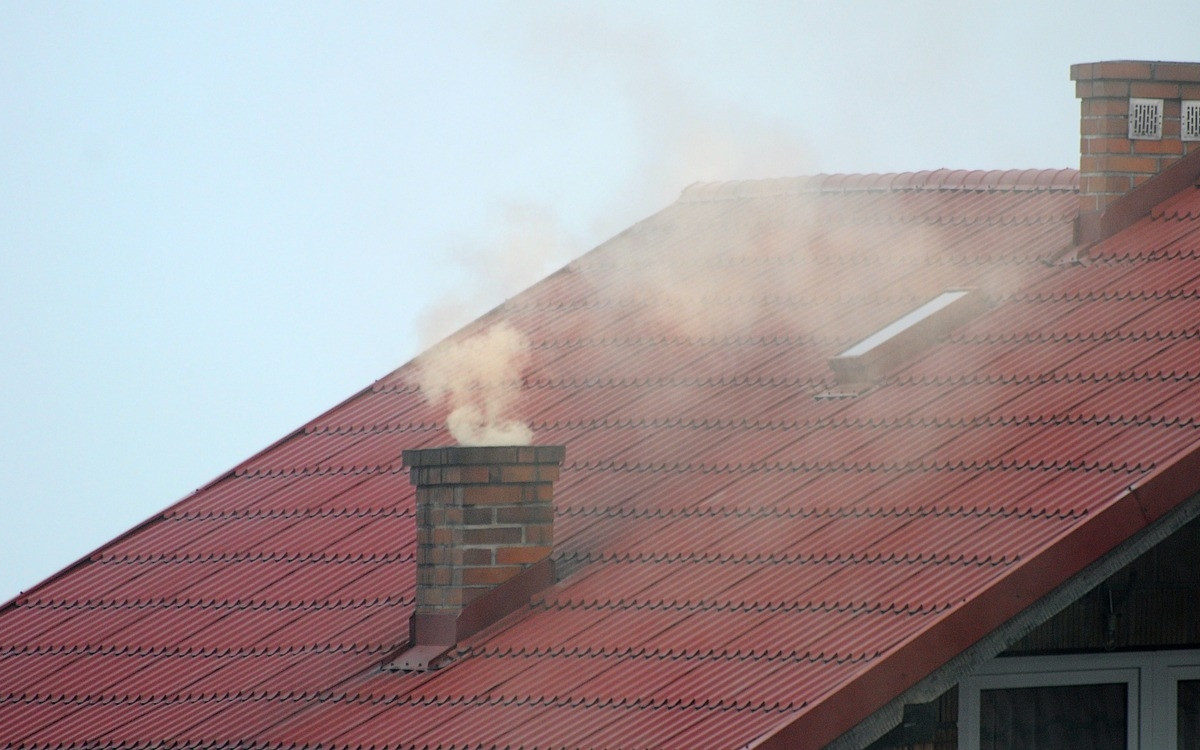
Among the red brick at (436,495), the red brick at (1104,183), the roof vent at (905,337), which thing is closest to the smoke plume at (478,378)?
the red brick at (436,495)

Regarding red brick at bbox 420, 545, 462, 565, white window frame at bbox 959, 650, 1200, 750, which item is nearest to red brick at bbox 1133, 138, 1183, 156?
white window frame at bbox 959, 650, 1200, 750

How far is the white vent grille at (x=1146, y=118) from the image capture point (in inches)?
449

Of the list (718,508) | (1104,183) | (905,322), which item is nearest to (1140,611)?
(718,508)

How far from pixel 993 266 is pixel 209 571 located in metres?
4.79

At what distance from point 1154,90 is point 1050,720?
4.35 meters

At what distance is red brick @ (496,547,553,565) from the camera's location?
9.52 metres

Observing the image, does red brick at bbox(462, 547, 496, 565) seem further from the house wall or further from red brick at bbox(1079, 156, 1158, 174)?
red brick at bbox(1079, 156, 1158, 174)

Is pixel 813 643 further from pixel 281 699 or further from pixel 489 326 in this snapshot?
pixel 489 326

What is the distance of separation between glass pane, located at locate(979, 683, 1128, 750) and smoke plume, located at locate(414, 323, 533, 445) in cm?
324

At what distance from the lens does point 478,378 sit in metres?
12.0

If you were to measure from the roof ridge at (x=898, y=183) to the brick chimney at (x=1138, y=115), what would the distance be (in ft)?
2.75

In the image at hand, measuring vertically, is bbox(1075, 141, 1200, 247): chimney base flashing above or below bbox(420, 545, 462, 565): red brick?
above

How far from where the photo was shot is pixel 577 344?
482 inches

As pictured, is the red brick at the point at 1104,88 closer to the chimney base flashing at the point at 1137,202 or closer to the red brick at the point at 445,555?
the chimney base flashing at the point at 1137,202
